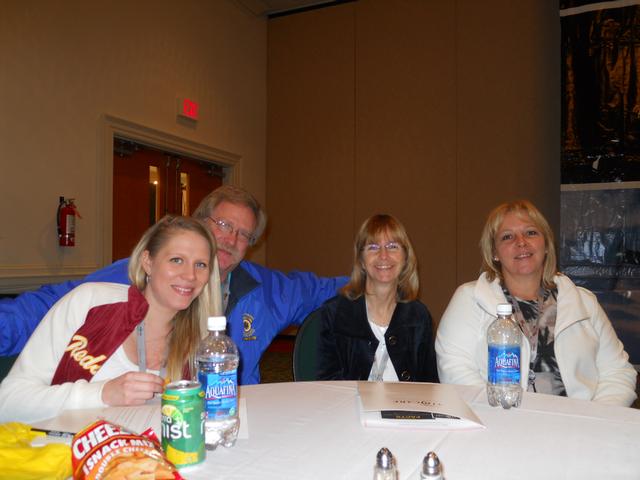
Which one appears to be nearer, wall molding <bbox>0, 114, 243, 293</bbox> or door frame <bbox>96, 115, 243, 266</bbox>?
wall molding <bbox>0, 114, 243, 293</bbox>

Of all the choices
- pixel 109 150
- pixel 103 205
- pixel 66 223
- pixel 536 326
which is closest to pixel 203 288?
pixel 536 326

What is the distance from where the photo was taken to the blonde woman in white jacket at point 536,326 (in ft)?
6.23

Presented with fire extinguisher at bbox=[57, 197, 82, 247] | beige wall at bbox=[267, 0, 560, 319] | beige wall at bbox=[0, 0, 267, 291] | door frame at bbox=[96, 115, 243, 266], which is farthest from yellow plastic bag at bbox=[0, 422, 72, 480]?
beige wall at bbox=[267, 0, 560, 319]

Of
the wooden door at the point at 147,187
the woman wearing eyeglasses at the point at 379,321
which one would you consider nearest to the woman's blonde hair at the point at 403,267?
the woman wearing eyeglasses at the point at 379,321

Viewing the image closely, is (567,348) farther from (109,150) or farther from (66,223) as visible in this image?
(109,150)

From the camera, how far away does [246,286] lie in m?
2.24

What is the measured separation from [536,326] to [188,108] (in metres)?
4.60

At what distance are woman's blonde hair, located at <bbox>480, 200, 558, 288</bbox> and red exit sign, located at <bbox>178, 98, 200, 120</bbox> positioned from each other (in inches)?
163

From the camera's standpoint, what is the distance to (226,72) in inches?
241

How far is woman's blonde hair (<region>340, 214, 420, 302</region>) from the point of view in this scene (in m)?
2.25

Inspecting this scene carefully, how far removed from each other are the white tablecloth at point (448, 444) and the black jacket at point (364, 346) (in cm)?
67

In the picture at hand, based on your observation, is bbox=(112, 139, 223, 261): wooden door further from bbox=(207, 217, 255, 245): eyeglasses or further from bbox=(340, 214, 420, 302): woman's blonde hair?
bbox=(340, 214, 420, 302): woman's blonde hair

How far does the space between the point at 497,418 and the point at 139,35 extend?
16.2ft

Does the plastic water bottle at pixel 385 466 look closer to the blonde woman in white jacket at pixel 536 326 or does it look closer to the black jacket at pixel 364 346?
the blonde woman in white jacket at pixel 536 326
